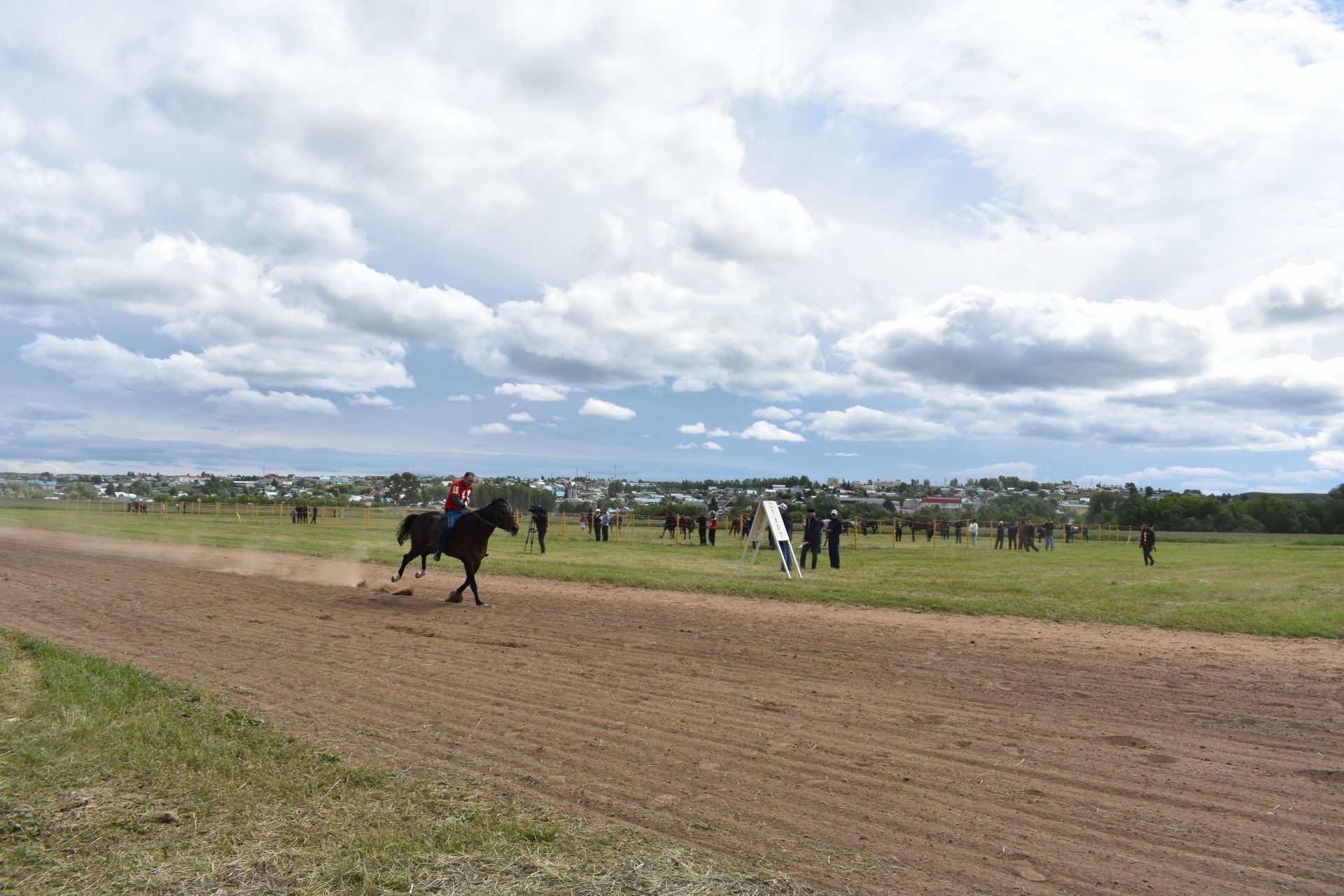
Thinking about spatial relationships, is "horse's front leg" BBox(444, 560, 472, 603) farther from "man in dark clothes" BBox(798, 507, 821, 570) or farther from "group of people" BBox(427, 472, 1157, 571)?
"man in dark clothes" BBox(798, 507, 821, 570)

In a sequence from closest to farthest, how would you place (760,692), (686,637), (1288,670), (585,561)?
1. (760,692)
2. (1288,670)
3. (686,637)
4. (585,561)

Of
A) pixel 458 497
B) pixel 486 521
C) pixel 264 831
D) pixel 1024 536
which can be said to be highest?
pixel 458 497

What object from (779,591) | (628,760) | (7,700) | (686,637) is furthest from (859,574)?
(7,700)

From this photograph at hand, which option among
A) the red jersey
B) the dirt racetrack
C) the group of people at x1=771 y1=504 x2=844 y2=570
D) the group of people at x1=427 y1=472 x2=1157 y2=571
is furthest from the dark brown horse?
the group of people at x1=771 y1=504 x2=844 y2=570

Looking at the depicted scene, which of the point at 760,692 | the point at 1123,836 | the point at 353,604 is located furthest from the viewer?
the point at 353,604

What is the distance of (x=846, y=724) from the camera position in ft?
26.3

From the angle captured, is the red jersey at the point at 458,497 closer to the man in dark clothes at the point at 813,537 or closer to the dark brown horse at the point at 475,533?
the dark brown horse at the point at 475,533

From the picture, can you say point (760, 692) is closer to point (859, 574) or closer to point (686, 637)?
point (686, 637)

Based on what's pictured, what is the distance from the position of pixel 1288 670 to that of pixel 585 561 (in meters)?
19.5

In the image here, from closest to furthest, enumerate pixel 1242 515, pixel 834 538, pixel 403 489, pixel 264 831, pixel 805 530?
pixel 264 831 → pixel 834 538 → pixel 805 530 → pixel 1242 515 → pixel 403 489

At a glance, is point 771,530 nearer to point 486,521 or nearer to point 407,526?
point 486,521

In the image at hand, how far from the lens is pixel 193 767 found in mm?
6043

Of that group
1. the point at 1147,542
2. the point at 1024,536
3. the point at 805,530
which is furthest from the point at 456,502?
the point at 1024,536

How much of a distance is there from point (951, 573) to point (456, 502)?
15.8m
